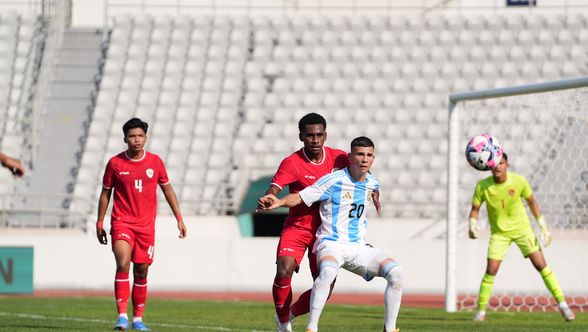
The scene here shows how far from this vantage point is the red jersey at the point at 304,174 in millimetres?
9125

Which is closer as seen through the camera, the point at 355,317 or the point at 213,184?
the point at 355,317

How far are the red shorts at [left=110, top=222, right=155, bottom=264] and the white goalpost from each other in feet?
16.9

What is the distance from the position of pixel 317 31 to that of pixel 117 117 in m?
5.09

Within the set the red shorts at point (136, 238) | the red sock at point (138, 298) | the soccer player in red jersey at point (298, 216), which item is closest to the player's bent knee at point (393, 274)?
the soccer player in red jersey at point (298, 216)

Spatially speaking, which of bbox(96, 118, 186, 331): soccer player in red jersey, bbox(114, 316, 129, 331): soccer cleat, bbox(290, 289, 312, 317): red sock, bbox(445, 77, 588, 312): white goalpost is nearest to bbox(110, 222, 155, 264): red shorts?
bbox(96, 118, 186, 331): soccer player in red jersey

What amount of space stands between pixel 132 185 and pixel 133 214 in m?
0.27

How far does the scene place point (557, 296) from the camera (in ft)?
42.8

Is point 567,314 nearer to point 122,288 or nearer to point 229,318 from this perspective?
point 229,318

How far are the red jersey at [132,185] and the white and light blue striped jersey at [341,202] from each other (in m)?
2.38

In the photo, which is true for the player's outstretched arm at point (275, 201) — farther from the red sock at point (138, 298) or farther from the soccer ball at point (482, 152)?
the soccer ball at point (482, 152)

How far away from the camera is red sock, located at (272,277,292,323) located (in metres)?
9.22

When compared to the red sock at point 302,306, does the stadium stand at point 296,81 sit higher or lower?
higher

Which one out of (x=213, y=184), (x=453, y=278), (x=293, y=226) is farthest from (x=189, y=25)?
(x=293, y=226)

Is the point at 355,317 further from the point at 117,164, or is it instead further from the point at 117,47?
the point at 117,47
